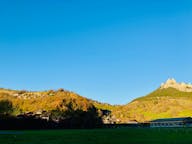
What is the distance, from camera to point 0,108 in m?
182

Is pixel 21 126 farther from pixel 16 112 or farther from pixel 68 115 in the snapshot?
pixel 68 115

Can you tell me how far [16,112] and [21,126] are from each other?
54.5ft

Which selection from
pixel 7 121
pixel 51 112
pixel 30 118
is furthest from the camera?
pixel 51 112

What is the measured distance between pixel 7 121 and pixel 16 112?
18971 mm

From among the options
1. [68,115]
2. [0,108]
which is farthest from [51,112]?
[0,108]

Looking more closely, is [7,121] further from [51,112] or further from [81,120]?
[81,120]

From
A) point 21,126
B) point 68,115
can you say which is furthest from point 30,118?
point 68,115

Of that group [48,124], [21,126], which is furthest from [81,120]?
[21,126]

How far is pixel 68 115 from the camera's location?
19688 cm

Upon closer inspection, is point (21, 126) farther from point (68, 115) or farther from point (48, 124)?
point (68, 115)

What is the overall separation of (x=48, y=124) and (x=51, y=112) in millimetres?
16029

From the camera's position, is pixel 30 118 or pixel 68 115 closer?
pixel 30 118

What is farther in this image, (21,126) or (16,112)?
(16,112)

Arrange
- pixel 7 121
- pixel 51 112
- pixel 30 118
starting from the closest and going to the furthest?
pixel 7 121, pixel 30 118, pixel 51 112
